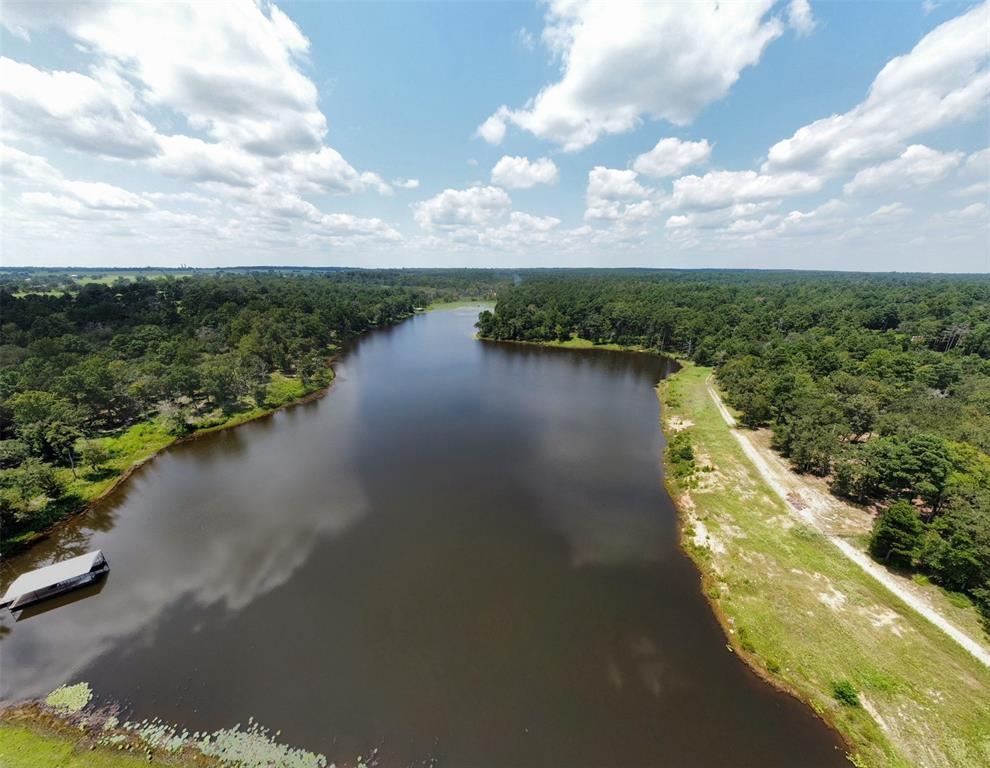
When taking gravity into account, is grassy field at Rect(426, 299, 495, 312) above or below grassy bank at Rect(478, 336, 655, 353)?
above

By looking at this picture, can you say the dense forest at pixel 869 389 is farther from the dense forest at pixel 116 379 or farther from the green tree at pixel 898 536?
the dense forest at pixel 116 379

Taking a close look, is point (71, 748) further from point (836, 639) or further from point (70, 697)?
point (836, 639)

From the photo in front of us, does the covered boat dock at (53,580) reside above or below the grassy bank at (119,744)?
above

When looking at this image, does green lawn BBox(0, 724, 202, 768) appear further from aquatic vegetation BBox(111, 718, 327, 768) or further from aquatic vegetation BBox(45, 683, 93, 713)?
aquatic vegetation BBox(45, 683, 93, 713)

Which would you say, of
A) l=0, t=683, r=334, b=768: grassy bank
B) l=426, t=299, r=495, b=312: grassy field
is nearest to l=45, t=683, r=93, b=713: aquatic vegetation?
l=0, t=683, r=334, b=768: grassy bank

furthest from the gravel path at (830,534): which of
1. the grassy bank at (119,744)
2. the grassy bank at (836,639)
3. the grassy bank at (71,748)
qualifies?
the grassy bank at (71,748)
